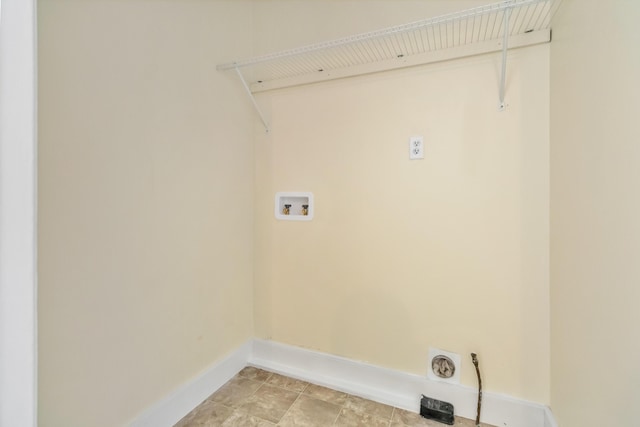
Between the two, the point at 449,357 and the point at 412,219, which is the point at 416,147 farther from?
the point at 449,357

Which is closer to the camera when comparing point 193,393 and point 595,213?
point 595,213

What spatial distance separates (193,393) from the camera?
4.21ft

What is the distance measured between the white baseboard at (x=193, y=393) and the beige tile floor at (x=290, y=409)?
0.11 ft

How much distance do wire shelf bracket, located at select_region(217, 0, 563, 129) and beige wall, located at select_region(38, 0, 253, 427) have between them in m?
0.32

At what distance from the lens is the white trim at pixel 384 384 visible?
3.83 ft

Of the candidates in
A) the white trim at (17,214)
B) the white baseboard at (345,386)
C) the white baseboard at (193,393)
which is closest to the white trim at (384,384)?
the white baseboard at (345,386)

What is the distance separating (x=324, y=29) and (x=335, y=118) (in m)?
0.54

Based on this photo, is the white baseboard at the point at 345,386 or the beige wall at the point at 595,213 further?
the white baseboard at the point at 345,386

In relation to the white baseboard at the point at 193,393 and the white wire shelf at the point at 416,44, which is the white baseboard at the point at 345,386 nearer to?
the white baseboard at the point at 193,393

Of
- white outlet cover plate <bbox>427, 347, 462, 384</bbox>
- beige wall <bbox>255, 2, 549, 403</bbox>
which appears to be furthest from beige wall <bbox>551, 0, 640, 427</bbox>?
white outlet cover plate <bbox>427, 347, 462, 384</bbox>

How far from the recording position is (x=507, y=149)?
3.88 ft

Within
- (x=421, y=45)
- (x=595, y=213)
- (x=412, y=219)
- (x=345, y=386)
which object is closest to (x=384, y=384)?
(x=345, y=386)

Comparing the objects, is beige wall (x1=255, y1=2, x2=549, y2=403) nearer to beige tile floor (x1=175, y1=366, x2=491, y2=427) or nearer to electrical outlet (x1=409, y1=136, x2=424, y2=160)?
electrical outlet (x1=409, y1=136, x2=424, y2=160)

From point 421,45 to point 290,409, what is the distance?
1.91m
